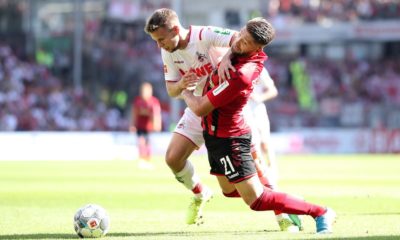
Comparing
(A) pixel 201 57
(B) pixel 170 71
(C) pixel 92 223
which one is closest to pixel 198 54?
(A) pixel 201 57

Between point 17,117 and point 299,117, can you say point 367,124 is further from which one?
point 17,117

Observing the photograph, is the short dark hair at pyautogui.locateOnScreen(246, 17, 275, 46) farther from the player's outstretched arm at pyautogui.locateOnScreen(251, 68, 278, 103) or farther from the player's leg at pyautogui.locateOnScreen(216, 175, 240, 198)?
the player's outstretched arm at pyautogui.locateOnScreen(251, 68, 278, 103)

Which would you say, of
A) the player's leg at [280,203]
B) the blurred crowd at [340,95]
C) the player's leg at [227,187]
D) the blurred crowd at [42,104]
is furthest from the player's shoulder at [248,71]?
the blurred crowd at [340,95]

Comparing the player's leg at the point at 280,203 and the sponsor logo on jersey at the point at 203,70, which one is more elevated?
the sponsor logo on jersey at the point at 203,70

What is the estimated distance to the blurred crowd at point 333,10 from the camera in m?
41.5

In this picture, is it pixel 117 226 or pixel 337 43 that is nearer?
pixel 117 226

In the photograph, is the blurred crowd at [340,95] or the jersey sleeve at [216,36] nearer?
the jersey sleeve at [216,36]

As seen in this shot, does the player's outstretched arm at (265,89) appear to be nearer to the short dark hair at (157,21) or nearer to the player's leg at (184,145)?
the player's leg at (184,145)

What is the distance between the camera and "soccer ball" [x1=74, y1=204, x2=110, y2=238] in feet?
30.9

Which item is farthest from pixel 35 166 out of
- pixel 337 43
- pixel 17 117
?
pixel 337 43

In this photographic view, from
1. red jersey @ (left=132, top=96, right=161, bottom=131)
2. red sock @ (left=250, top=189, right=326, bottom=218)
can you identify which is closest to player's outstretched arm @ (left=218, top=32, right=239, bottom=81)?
→ red sock @ (left=250, top=189, right=326, bottom=218)

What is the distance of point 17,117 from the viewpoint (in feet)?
113

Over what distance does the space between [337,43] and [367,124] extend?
8.28 m

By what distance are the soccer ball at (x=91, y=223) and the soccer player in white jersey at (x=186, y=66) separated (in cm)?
128
